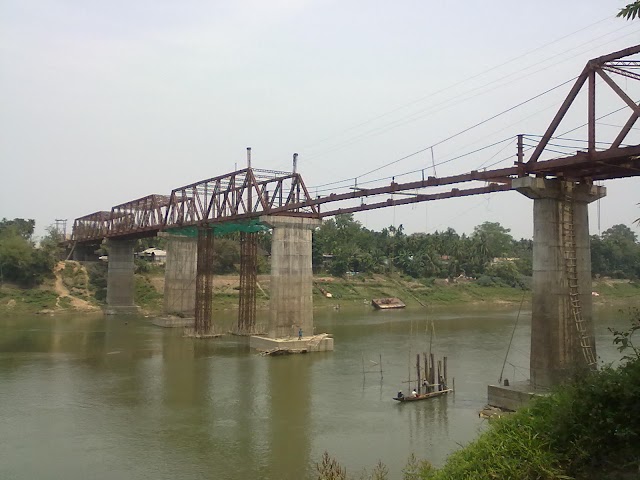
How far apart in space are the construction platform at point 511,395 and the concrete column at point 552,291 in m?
0.53

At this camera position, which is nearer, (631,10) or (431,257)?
(631,10)

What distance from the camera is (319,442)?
840 inches

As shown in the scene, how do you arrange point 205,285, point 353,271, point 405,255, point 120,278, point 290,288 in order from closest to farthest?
point 290,288 → point 205,285 → point 120,278 → point 353,271 → point 405,255

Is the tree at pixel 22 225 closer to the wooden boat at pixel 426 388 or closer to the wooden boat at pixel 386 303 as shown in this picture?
the wooden boat at pixel 386 303

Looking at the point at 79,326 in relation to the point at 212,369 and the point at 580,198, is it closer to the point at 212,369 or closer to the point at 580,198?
the point at 212,369

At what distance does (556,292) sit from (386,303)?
69.6 metres

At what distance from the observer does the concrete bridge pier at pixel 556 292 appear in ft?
73.8

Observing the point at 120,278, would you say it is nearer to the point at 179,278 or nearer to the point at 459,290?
A: the point at 179,278

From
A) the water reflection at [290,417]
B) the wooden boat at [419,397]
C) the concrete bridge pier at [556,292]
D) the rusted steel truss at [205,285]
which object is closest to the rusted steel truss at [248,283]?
the rusted steel truss at [205,285]

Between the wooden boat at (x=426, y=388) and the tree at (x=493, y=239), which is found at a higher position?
the tree at (x=493, y=239)

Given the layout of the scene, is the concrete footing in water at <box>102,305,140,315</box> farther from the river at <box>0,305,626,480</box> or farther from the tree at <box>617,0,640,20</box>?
the tree at <box>617,0,640,20</box>

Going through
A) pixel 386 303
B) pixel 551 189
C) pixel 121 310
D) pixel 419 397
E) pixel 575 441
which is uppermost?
pixel 551 189

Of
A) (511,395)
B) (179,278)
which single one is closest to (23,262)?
(179,278)

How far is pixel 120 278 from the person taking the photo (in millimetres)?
77375
